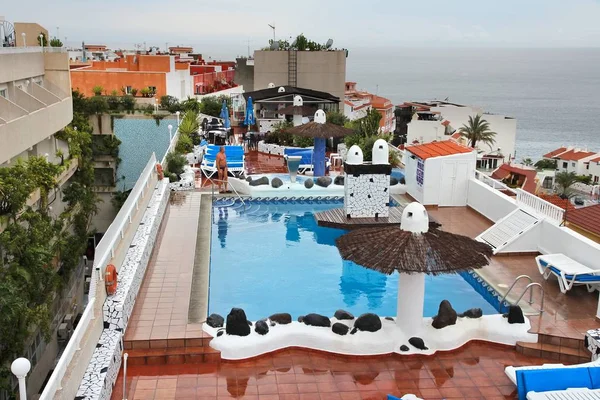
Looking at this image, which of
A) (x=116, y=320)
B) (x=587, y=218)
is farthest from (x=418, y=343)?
(x=587, y=218)

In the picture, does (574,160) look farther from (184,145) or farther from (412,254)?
(412,254)

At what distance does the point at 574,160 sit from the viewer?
69.8 metres

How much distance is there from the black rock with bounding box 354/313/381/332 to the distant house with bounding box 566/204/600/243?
17.6 ft

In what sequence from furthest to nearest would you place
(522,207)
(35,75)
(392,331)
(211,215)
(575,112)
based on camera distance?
(575,112)
(35,75)
(211,215)
(522,207)
(392,331)

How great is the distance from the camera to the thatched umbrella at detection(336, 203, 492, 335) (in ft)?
27.7

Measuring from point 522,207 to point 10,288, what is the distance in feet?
36.0

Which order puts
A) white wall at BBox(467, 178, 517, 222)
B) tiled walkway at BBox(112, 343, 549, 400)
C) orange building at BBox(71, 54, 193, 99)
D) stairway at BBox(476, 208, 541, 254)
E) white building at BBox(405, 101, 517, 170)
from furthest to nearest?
white building at BBox(405, 101, 517, 170) → orange building at BBox(71, 54, 193, 99) → white wall at BBox(467, 178, 517, 222) → stairway at BBox(476, 208, 541, 254) → tiled walkway at BBox(112, 343, 549, 400)

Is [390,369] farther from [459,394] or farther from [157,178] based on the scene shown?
[157,178]

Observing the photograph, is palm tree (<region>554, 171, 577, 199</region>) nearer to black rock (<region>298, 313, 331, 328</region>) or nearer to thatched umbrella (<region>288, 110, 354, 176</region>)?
thatched umbrella (<region>288, 110, 354, 176</region>)

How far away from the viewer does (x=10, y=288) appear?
10.9m

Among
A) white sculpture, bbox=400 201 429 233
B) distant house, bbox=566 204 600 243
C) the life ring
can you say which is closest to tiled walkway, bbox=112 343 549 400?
the life ring

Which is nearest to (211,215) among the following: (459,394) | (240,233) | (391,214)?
(240,233)

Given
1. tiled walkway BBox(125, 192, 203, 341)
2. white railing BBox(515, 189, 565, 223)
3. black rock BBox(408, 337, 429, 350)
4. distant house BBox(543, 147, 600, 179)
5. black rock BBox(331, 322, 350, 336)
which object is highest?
white railing BBox(515, 189, 565, 223)

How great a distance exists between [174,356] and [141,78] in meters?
31.7
